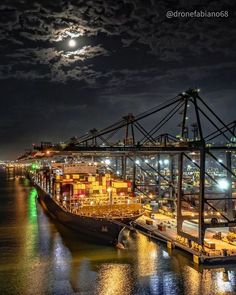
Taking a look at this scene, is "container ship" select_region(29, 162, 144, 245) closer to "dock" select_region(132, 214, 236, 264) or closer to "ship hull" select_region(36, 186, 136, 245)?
"ship hull" select_region(36, 186, 136, 245)

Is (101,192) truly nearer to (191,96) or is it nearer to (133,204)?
(133,204)

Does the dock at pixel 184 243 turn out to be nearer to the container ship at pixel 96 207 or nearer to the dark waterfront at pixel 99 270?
the dark waterfront at pixel 99 270

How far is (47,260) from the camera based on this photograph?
31.9m

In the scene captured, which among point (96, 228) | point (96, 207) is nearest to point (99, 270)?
point (96, 228)

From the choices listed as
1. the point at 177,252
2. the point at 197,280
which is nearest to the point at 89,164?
the point at 177,252

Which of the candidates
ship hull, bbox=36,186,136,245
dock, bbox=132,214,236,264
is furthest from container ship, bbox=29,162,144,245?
dock, bbox=132,214,236,264

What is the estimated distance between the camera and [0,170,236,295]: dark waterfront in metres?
25.3

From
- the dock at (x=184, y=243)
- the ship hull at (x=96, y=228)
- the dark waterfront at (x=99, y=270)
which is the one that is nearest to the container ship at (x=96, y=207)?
the ship hull at (x=96, y=228)

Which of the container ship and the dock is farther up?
the container ship

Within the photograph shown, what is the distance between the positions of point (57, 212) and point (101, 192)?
8045 millimetres

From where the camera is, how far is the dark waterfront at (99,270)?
82.9ft

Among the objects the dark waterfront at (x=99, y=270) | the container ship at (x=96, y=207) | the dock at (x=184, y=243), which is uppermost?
the container ship at (x=96, y=207)

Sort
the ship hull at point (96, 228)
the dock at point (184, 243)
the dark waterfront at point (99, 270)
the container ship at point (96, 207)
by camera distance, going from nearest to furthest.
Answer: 1. the dark waterfront at point (99, 270)
2. the dock at point (184, 243)
3. the ship hull at point (96, 228)
4. the container ship at point (96, 207)

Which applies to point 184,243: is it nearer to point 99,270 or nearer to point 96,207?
point 99,270
